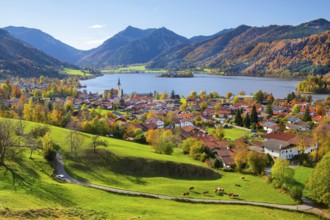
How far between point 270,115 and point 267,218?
89.1 m

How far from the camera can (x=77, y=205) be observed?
2947 centimetres

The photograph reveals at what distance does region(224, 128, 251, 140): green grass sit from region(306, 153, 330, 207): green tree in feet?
138

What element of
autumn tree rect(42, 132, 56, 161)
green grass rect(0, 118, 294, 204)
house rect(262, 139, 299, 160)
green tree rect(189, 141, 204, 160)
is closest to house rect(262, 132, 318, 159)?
house rect(262, 139, 299, 160)

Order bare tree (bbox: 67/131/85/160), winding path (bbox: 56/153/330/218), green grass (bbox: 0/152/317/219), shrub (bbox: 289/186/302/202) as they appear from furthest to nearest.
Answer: bare tree (bbox: 67/131/85/160) < shrub (bbox: 289/186/302/202) < winding path (bbox: 56/153/330/218) < green grass (bbox: 0/152/317/219)

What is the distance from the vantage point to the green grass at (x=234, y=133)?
86887 mm

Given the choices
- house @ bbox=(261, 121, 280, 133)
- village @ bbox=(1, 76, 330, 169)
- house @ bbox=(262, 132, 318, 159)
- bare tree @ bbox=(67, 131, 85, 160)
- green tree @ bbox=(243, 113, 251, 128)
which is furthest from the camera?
green tree @ bbox=(243, 113, 251, 128)

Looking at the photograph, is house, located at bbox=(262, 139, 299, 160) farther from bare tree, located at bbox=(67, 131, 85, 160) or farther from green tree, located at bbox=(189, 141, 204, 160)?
bare tree, located at bbox=(67, 131, 85, 160)

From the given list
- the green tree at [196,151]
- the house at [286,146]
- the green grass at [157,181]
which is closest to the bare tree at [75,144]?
the green grass at [157,181]

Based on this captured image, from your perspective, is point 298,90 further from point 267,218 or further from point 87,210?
point 87,210

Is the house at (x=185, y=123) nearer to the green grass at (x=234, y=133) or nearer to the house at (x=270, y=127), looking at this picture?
the green grass at (x=234, y=133)

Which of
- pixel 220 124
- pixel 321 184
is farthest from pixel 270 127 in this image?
pixel 321 184

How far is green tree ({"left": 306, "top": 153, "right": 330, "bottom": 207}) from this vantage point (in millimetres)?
39719

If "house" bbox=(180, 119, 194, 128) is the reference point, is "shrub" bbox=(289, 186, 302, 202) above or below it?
below

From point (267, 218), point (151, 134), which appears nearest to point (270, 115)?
point (151, 134)
